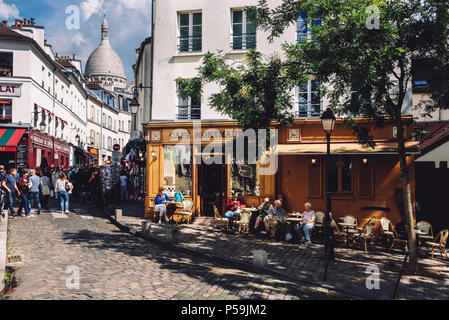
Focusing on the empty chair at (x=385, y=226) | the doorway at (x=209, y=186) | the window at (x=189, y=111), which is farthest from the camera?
the window at (x=189, y=111)

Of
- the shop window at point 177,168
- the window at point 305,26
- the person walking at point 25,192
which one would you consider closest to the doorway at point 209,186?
the shop window at point 177,168

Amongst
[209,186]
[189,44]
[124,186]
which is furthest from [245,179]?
[124,186]

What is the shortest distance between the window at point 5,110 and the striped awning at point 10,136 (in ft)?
2.42

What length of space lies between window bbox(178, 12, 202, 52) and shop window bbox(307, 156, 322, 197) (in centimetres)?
643

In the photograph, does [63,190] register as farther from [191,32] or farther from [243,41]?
[243,41]

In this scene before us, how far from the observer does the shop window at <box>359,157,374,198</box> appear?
13922 mm

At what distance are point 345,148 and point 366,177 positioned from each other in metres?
1.47

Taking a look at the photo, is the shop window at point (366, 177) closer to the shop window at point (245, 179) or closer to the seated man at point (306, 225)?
the seated man at point (306, 225)

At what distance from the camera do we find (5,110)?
27250 millimetres

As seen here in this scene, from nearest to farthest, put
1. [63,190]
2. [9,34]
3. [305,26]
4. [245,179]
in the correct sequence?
[305,26], [245,179], [63,190], [9,34]

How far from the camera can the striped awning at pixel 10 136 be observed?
2630cm

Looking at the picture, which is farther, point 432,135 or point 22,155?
point 22,155

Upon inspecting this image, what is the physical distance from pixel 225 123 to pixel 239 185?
2424mm
